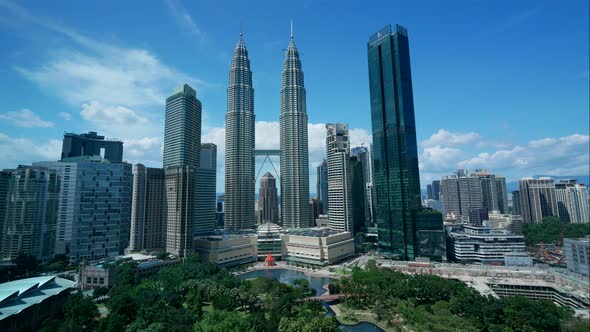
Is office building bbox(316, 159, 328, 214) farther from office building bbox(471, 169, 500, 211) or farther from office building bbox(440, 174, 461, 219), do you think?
office building bbox(471, 169, 500, 211)

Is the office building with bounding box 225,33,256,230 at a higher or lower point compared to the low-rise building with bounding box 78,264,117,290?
higher

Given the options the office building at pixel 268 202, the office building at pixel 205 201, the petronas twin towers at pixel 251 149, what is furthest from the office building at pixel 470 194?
the office building at pixel 205 201

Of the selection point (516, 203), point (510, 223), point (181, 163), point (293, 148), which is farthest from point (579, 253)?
point (516, 203)

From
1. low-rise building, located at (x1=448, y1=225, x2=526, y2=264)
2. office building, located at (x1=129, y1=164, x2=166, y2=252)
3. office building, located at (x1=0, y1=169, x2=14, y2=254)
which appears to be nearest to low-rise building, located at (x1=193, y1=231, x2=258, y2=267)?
office building, located at (x1=129, y1=164, x2=166, y2=252)

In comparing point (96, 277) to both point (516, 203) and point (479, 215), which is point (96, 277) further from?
point (516, 203)

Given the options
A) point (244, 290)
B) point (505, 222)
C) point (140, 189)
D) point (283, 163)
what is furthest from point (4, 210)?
point (505, 222)

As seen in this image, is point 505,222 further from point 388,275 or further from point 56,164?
point 56,164
